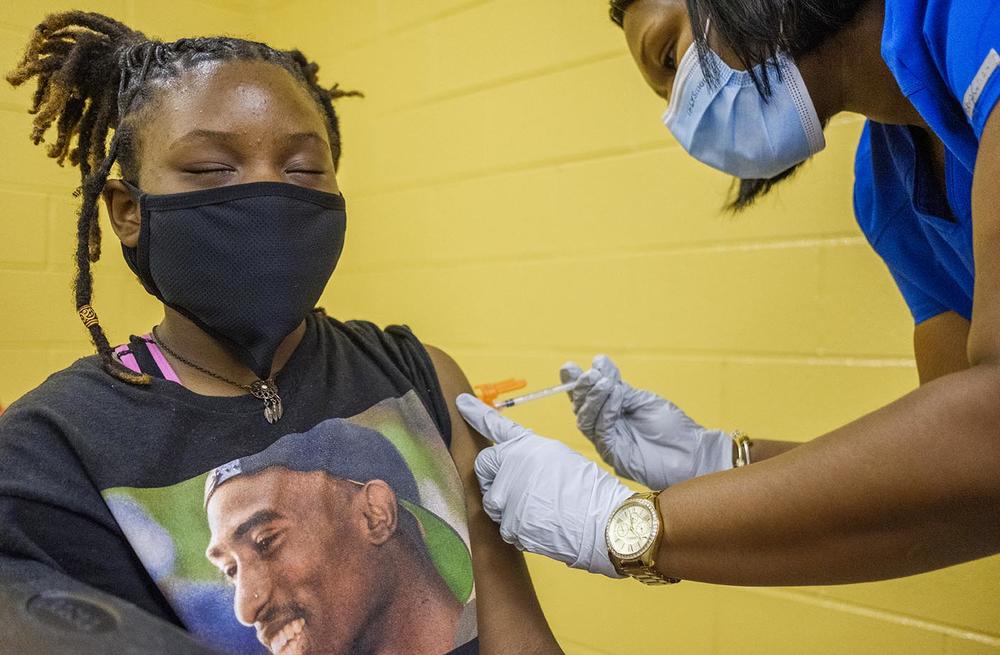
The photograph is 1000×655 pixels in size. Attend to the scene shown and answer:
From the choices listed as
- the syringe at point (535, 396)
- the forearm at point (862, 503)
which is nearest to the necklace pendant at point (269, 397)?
the syringe at point (535, 396)

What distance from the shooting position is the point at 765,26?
43.1 inches

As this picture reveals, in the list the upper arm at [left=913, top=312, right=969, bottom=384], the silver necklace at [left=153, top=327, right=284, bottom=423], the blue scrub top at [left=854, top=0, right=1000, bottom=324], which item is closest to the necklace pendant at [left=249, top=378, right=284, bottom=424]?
the silver necklace at [left=153, top=327, right=284, bottom=423]

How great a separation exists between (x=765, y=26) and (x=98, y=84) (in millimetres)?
914

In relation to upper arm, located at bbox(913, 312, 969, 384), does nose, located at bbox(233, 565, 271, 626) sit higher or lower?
lower

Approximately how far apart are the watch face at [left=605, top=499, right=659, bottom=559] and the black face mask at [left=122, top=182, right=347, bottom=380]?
0.47 m

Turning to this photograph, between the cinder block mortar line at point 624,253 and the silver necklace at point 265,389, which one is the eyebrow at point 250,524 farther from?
the cinder block mortar line at point 624,253

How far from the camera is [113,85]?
121 centimetres

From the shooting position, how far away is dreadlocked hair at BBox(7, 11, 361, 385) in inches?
44.3

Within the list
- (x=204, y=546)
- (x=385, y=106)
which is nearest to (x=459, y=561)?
(x=204, y=546)

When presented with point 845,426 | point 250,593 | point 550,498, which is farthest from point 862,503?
point 250,593

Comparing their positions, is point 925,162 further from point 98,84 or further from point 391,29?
point 391,29

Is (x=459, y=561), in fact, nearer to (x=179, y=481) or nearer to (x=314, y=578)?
(x=314, y=578)

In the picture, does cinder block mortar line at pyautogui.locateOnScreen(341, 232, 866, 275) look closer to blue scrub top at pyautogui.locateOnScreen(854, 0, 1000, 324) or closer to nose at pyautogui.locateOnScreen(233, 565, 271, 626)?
blue scrub top at pyautogui.locateOnScreen(854, 0, 1000, 324)

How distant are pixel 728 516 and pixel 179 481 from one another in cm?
61
